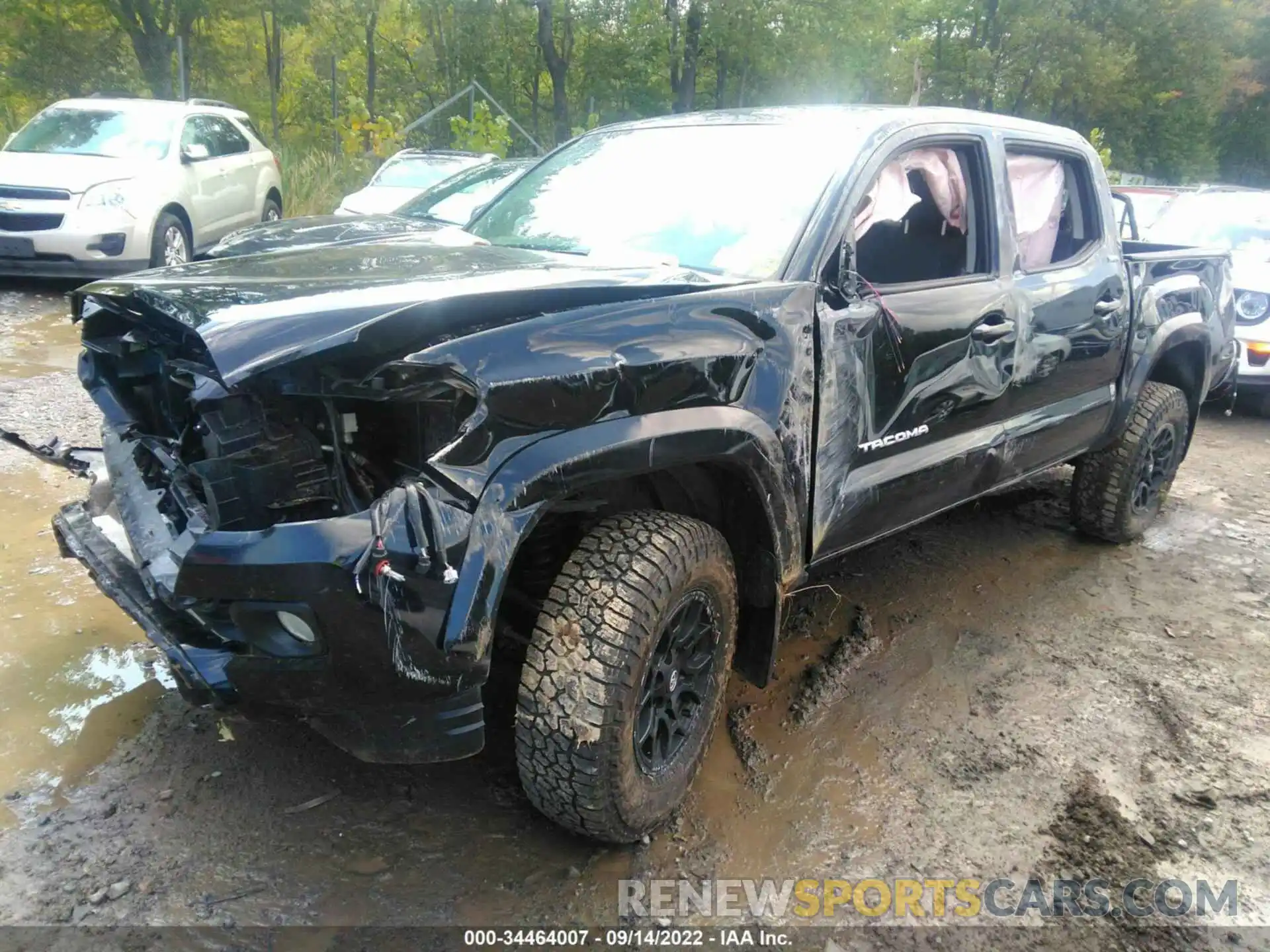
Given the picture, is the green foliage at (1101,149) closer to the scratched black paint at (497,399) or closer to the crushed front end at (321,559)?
the scratched black paint at (497,399)

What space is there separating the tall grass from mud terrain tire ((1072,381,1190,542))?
35.9 feet

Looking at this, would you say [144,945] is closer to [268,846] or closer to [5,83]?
[268,846]

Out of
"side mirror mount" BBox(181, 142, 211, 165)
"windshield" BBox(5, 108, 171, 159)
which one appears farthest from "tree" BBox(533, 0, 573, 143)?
"windshield" BBox(5, 108, 171, 159)

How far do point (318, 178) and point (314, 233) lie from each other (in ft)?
37.9

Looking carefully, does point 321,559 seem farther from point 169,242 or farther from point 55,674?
point 169,242

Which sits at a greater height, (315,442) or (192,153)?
(192,153)

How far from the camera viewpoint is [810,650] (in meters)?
3.42

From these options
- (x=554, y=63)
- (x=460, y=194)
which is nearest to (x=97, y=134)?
(x=460, y=194)

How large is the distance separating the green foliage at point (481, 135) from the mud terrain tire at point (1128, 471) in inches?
531

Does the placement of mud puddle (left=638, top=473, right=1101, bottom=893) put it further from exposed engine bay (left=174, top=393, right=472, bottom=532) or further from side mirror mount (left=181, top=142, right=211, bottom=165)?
side mirror mount (left=181, top=142, right=211, bottom=165)

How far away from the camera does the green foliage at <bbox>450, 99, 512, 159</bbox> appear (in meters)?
16.2

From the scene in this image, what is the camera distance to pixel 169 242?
827 cm

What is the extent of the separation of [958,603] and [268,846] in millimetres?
2820

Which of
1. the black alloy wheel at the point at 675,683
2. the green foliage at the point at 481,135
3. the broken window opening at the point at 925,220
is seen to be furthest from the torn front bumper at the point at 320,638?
the green foliage at the point at 481,135
